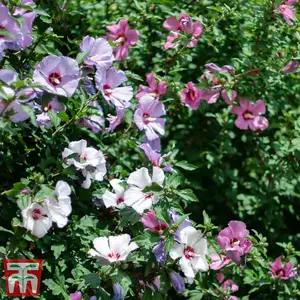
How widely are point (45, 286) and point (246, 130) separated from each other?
1.29 m

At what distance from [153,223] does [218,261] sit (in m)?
0.32

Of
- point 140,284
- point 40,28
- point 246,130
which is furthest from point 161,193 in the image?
point 246,130

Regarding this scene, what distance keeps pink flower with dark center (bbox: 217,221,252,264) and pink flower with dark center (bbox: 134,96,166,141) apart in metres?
0.41

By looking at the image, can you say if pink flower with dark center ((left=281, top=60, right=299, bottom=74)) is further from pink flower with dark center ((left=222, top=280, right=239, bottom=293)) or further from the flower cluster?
the flower cluster

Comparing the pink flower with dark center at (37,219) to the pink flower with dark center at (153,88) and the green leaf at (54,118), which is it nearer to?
the green leaf at (54,118)

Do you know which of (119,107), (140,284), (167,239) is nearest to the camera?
(167,239)

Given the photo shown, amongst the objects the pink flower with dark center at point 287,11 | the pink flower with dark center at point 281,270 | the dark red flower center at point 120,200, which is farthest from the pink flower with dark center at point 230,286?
the pink flower with dark center at point 287,11

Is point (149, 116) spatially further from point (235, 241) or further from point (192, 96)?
point (235, 241)

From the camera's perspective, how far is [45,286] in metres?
2.17

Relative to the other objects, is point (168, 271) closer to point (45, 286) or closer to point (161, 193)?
point (161, 193)

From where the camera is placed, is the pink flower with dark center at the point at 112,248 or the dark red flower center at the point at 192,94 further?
the dark red flower center at the point at 192,94

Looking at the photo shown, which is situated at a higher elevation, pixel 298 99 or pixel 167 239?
pixel 167 239

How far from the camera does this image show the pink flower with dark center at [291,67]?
2682 mm

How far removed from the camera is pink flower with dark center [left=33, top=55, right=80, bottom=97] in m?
2.00
